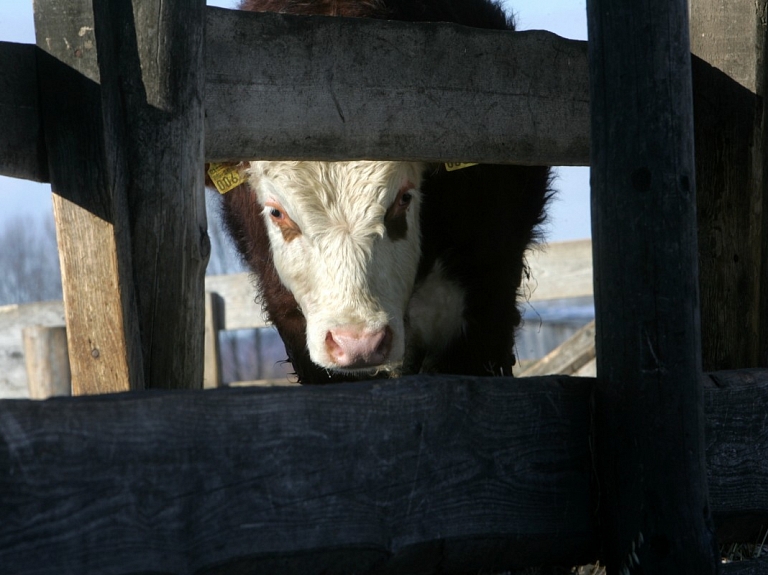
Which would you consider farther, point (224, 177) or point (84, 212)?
point (224, 177)

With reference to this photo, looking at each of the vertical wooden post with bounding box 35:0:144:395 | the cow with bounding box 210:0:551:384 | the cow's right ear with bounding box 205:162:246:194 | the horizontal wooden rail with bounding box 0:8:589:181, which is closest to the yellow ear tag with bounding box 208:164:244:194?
the cow's right ear with bounding box 205:162:246:194

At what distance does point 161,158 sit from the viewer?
186 cm

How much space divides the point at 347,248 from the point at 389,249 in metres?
0.20

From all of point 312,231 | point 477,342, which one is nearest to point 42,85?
point 312,231

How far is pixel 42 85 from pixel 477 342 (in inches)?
109

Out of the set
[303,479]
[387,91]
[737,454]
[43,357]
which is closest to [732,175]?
[737,454]

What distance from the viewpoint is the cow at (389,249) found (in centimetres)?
358

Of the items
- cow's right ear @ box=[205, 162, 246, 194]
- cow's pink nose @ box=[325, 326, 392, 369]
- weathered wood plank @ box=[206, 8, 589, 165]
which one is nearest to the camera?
weathered wood plank @ box=[206, 8, 589, 165]

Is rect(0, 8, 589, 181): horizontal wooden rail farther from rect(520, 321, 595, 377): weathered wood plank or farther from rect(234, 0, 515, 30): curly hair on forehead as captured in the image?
rect(520, 321, 595, 377): weathered wood plank

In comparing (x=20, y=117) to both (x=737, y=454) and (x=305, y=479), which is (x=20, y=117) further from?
(x=737, y=454)

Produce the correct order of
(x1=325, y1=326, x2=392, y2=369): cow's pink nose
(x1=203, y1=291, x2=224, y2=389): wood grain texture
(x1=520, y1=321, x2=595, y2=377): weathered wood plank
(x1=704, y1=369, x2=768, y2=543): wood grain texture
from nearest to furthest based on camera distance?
(x1=704, y1=369, x2=768, y2=543): wood grain texture
(x1=325, y1=326, x2=392, y2=369): cow's pink nose
(x1=520, y1=321, x2=595, y2=377): weathered wood plank
(x1=203, y1=291, x2=224, y2=389): wood grain texture

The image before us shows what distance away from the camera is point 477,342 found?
13.9 feet

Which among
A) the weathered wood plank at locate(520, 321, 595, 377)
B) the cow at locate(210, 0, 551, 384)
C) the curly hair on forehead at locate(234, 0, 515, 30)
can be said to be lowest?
the weathered wood plank at locate(520, 321, 595, 377)

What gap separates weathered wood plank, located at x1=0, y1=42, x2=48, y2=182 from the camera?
173 cm
